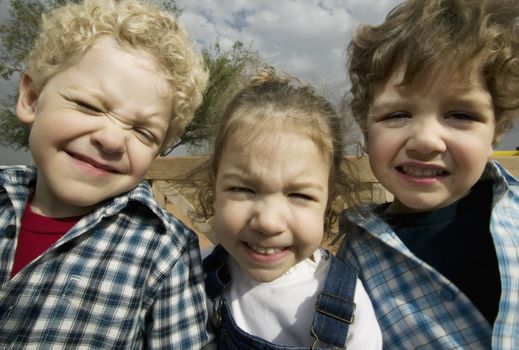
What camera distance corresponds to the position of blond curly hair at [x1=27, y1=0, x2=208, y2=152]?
4.89 feet

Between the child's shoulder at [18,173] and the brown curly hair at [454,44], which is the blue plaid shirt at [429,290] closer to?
the brown curly hair at [454,44]

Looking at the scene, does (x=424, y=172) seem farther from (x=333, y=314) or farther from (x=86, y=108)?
(x=86, y=108)

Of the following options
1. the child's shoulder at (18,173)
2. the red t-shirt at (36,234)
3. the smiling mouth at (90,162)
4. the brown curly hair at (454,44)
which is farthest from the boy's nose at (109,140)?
the brown curly hair at (454,44)

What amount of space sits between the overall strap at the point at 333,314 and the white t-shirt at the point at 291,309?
47mm

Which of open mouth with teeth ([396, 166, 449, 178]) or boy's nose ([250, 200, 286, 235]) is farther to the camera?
open mouth with teeth ([396, 166, 449, 178])

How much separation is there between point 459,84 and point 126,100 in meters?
1.14

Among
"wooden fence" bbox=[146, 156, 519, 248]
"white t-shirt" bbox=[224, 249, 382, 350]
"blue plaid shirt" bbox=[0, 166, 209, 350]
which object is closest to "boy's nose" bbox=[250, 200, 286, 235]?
"white t-shirt" bbox=[224, 249, 382, 350]

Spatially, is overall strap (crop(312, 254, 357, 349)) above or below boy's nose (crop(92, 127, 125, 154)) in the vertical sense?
below

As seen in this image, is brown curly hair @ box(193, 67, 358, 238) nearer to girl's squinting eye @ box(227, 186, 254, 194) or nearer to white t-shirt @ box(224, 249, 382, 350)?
girl's squinting eye @ box(227, 186, 254, 194)

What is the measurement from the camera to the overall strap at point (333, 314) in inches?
48.2

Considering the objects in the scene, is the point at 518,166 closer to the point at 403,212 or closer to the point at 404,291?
the point at 403,212

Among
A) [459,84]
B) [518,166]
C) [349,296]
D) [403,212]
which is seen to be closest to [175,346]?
[349,296]

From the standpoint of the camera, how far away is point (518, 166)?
2.38m

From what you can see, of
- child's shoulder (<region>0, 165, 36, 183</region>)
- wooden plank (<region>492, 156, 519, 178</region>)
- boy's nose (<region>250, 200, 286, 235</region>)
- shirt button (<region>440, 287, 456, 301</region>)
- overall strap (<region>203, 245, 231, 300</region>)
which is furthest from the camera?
wooden plank (<region>492, 156, 519, 178</region>)
